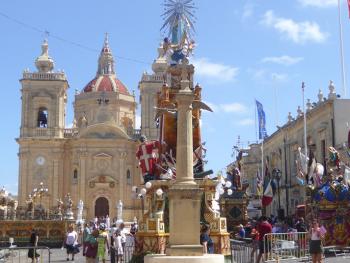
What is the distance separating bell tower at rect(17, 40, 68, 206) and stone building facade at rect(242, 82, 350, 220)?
74.0 feet

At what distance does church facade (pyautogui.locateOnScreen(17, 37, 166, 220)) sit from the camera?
200 ft

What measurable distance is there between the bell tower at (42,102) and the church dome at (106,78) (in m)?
6.34

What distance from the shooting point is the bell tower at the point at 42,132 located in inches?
2399

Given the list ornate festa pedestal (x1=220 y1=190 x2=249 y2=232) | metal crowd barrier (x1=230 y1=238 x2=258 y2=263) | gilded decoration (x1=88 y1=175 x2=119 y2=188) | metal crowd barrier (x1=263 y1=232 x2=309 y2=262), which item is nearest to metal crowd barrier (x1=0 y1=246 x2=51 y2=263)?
metal crowd barrier (x1=230 y1=238 x2=258 y2=263)

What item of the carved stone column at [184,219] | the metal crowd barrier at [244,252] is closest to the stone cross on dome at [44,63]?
the metal crowd barrier at [244,252]

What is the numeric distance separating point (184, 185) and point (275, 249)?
22.2 feet

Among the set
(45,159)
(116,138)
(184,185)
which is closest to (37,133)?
(45,159)

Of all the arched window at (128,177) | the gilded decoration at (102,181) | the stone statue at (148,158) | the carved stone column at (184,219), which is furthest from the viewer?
the arched window at (128,177)

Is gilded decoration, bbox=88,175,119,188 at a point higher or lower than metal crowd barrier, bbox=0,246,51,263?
higher

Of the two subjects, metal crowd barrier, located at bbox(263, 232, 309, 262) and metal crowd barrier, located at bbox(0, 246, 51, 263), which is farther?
metal crowd barrier, located at bbox(263, 232, 309, 262)

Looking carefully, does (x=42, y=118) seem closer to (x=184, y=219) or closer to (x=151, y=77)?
(x=151, y=77)

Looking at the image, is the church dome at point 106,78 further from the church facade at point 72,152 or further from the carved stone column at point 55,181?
the carved stone column at point 55,181

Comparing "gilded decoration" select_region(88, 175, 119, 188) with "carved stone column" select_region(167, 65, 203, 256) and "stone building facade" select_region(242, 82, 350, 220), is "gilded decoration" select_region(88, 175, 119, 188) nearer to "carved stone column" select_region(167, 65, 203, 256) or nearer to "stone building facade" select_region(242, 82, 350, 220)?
"stone building facade" select_region(242, 82, 350, 220)

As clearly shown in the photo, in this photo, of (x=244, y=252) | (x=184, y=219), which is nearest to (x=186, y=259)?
(x=184, y=219)
